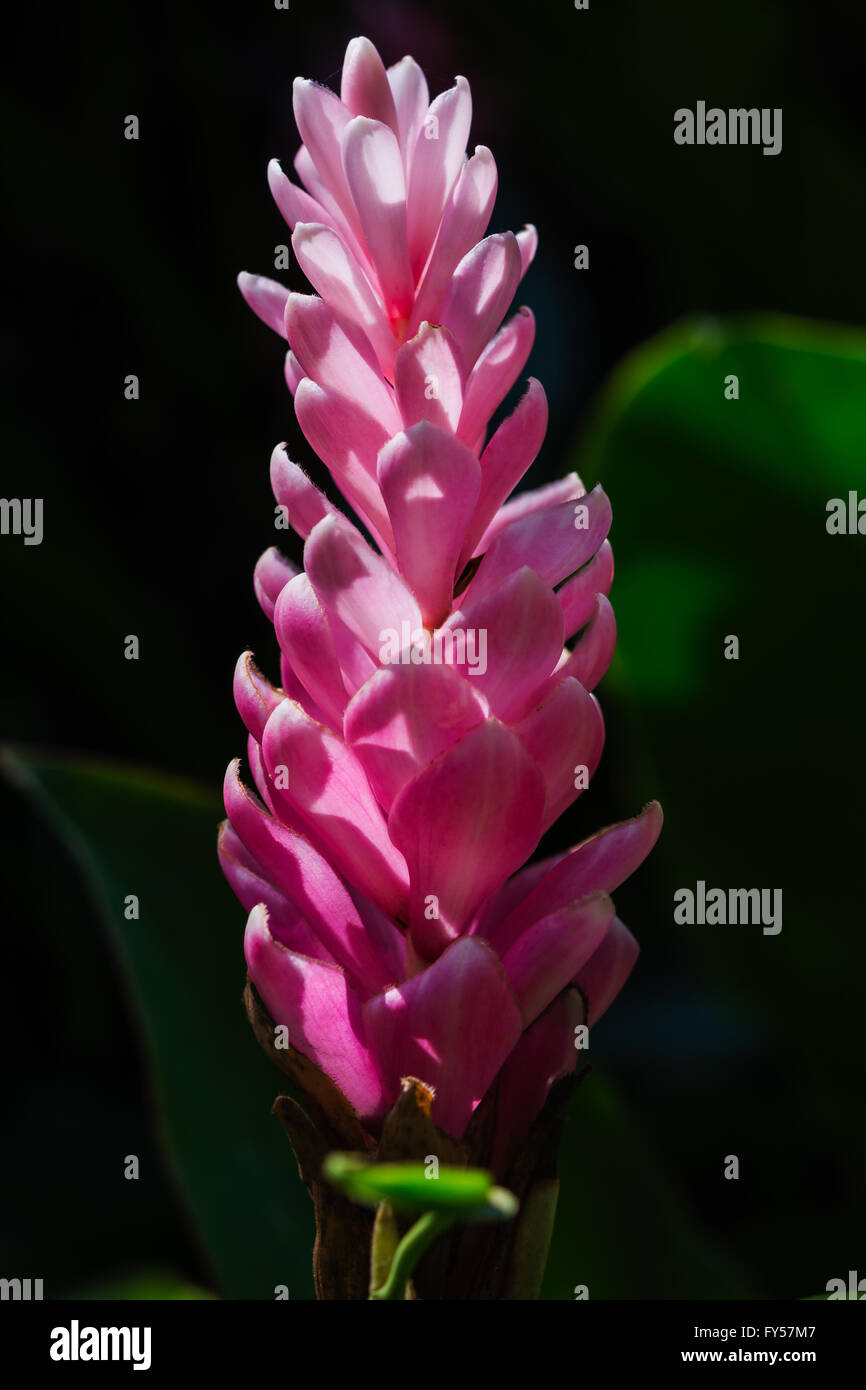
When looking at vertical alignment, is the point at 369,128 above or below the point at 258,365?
below

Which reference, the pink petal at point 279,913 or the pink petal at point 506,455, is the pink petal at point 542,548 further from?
the pink petal at point 279,913

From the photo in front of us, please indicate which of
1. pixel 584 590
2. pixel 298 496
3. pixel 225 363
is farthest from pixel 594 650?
pixel 225 363

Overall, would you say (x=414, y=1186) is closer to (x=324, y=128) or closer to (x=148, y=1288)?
(x=324, y=128)

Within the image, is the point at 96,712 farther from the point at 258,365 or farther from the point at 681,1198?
the point at 681,1198

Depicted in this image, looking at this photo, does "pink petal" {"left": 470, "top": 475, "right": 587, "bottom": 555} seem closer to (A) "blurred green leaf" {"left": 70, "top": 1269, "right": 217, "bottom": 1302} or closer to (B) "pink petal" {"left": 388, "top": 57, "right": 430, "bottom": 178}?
(B) "pink petal" {"left": 388, "top": 57, "right": 430, "bottom": 178}

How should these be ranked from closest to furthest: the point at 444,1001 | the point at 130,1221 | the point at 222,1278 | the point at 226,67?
the point at 444,1001 < the point at 222,1278 < the point at 130,1221 < the point at 226,67

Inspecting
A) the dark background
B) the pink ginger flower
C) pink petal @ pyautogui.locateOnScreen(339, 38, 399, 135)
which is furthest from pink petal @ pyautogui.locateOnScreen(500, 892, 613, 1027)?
the dark background

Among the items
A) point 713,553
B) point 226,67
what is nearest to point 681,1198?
point 713,553
